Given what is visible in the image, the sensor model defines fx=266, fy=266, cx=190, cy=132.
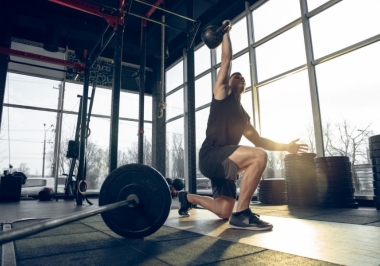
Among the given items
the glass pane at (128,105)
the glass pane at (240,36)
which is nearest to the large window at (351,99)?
the glass pane at (240,36)

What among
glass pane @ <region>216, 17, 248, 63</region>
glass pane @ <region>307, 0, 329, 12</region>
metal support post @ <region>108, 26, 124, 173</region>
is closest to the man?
metal support post @ <region>108, 26, 124, 173</region>

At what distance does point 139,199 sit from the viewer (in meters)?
1.30

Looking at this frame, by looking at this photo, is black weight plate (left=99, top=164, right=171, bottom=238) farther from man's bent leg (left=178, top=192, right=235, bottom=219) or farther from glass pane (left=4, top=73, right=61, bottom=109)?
glass pane (left=4, top=73, right=61, bottom=109)

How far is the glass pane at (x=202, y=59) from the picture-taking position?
20.7ft

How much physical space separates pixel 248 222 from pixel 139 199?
2.28ft

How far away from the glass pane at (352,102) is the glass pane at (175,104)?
3.73 m

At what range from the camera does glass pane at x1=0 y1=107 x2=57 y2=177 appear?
607cm

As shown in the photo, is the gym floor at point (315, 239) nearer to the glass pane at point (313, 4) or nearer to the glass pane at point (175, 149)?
the glass pane at point (313, 4)

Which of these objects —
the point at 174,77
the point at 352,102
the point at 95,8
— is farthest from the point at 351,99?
the point at 174,77

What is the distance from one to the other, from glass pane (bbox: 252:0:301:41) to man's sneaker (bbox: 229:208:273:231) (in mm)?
3994

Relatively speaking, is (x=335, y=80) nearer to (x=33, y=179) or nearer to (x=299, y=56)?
(x=299, y=56)

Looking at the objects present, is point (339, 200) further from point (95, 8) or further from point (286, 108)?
point (95, 8)

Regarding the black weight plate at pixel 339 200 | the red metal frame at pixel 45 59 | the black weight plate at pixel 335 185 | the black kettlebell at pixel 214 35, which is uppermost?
the red metal frame at pixel 45 59

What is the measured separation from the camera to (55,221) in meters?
0.81
